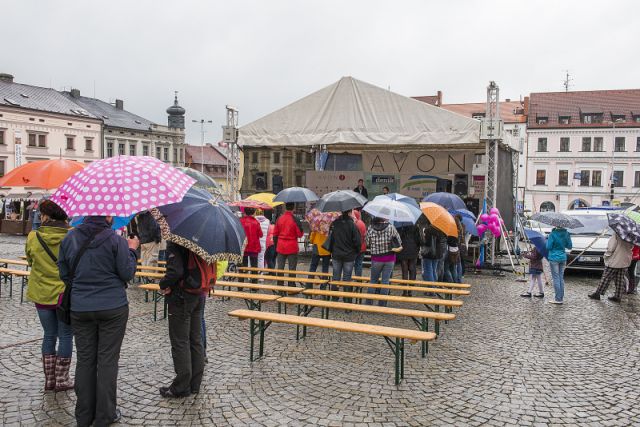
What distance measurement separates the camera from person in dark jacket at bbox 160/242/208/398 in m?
4.41

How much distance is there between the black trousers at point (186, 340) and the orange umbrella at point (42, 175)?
156 inches

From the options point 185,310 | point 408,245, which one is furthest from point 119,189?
point 408,245

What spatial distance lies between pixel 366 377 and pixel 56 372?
280cm

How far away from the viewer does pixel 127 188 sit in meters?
3.81

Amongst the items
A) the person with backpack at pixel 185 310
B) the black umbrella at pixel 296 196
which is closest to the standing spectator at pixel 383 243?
the black umbrella at pixel 296 196

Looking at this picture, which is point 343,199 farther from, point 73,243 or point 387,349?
point 73,243

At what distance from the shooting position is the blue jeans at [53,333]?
184 inches

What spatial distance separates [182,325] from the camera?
453cm

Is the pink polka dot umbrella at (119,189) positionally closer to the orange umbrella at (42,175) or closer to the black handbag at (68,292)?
the black handbag at (68,292)

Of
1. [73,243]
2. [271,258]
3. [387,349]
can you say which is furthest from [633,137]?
[73,243]

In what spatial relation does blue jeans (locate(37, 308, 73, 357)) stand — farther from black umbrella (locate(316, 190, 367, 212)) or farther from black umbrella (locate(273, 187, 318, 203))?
black umbrella (locate(273, 187, 318, 203))

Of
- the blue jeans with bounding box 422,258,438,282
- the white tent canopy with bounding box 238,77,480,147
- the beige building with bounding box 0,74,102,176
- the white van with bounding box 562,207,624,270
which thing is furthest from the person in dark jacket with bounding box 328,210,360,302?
the beige building with bounding box 0,74,102,176

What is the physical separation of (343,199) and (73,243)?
192 inches

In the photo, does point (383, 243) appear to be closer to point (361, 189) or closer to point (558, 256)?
point (558, 256)
